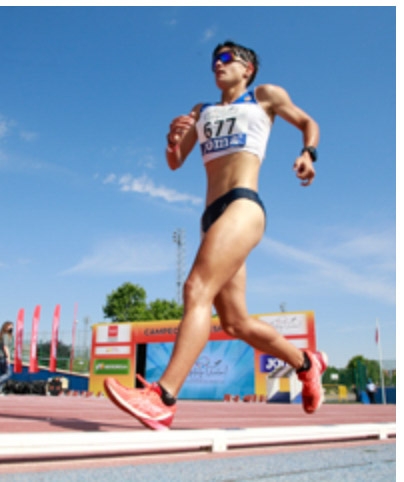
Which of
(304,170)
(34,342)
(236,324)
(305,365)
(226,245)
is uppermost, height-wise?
(304,170)

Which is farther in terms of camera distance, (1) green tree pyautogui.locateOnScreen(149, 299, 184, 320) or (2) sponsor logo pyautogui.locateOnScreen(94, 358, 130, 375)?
(1) green tree pyautogui.locateOnScreen(149, 299, 184, 320)

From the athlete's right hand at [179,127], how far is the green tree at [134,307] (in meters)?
47.1

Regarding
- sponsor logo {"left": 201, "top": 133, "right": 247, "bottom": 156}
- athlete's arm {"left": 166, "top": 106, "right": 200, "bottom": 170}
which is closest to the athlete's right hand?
athlete's arm {"left": 166, "top": 106, "right": 200, "bottom": 170}

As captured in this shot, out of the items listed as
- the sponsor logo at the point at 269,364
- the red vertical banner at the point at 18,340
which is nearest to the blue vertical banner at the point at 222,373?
the sponsor logo at the point at 269,364

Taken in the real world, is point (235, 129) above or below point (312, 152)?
above

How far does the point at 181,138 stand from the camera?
2961 mm

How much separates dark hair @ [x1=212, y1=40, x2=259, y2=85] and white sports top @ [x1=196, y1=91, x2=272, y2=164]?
285 millimetres

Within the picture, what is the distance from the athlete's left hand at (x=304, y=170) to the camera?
90.6 inches

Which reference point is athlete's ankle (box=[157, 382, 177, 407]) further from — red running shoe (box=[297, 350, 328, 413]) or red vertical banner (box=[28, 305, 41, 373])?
red vertical banner (box=[28, 305, 41, 373])

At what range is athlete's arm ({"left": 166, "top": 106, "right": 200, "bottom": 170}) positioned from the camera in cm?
288

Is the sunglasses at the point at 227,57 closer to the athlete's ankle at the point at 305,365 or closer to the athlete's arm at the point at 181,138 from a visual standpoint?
the athlete's arm at the point at 181,138

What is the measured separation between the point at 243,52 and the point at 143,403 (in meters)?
2.17

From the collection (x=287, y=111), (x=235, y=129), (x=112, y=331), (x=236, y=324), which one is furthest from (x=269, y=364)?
(x=235, y=129)

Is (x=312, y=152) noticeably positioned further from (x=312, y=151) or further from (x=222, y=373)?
(x=222, y=373)
